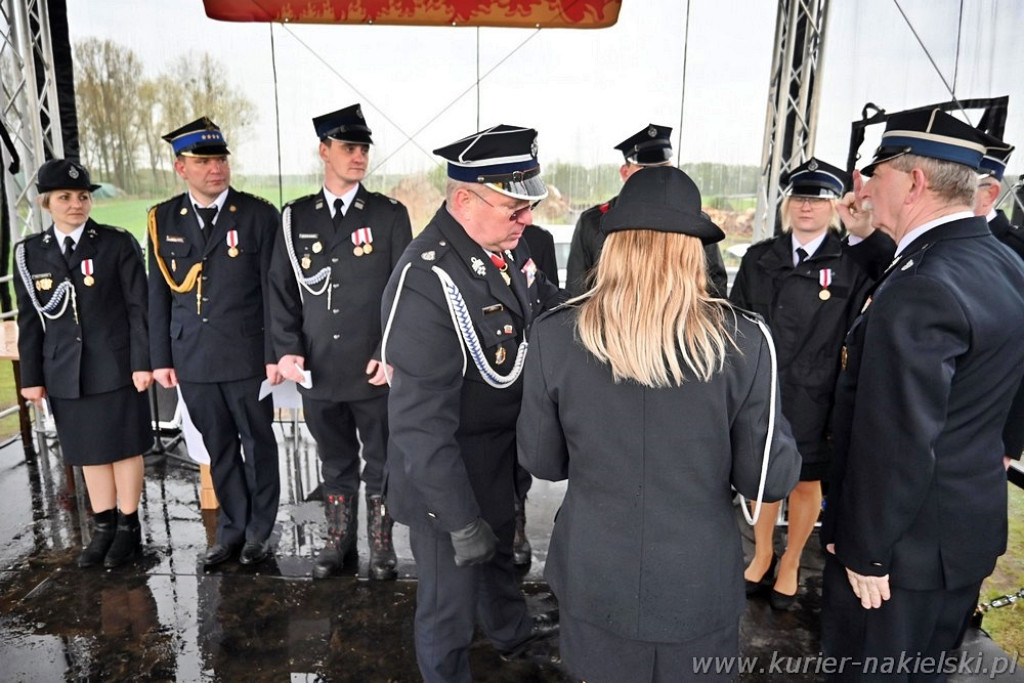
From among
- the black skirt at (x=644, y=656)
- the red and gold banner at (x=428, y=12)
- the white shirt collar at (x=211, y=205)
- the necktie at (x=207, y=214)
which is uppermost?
the red and gold banner at (x=428, y=12)

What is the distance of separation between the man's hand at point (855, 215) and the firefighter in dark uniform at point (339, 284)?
6.10ft

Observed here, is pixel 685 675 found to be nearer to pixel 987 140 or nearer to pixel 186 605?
pixel 987 140

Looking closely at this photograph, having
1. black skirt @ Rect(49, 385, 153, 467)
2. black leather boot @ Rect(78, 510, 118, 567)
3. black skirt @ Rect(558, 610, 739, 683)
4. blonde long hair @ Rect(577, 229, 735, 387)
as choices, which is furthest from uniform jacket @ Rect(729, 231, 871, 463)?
black leather boot @ Rect(78, 510, 118, 567)

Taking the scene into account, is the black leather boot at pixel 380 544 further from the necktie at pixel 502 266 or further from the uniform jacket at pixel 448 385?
the necktie at pixel 502 266

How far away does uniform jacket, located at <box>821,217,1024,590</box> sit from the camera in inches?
61.1

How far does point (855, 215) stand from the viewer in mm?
2885

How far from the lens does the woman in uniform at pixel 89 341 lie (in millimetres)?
3109

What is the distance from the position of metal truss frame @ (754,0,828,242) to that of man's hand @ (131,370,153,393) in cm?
354

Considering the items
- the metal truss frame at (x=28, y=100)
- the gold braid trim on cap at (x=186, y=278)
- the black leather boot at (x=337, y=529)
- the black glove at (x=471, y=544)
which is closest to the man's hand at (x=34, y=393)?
the gold braid trim on cap at (x=186, y=278)

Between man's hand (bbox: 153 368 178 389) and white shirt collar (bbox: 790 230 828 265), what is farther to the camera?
man's hand (bbox: 153 368 178 389)

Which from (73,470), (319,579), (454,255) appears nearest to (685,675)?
(454,255)

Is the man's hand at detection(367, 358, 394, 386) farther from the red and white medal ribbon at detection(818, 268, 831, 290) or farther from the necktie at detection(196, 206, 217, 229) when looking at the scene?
the red and white medal ribbon at detection(818, 268, 831, 290)

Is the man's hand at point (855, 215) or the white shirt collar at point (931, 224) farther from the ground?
the white shirt collar at point (931, 224)

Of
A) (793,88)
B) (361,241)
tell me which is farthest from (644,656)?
(793,88)
